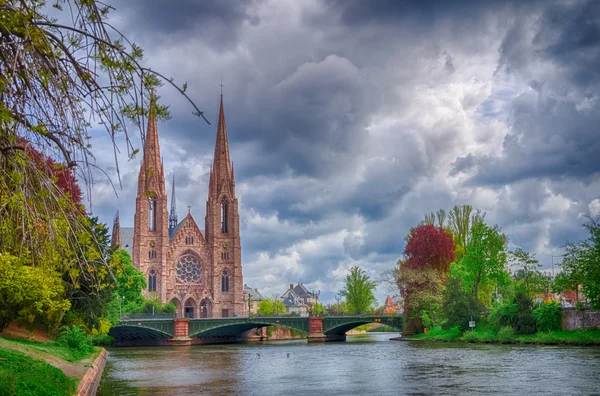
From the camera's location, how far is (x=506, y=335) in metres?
47.0

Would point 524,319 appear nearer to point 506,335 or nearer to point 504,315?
point 506,335

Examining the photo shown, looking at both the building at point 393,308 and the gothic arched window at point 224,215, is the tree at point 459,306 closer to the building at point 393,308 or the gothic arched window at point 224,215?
the building at point 393,308

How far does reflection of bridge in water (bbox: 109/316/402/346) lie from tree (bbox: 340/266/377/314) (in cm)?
1202

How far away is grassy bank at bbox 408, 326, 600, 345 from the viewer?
41.3 meters

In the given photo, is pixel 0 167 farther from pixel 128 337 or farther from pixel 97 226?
pixel 128 337

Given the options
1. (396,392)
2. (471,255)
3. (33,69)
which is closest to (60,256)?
(33,69)

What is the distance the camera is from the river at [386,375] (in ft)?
74.2

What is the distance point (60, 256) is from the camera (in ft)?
34.3

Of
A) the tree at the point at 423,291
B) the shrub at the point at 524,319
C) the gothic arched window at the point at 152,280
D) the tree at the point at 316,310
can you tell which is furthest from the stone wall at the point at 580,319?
the gothic arched window at the point at 152,280

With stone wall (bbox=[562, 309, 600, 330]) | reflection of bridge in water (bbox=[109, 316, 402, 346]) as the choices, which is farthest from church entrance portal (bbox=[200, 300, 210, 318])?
stone wall (bbox=[562, 309, 600, 330])

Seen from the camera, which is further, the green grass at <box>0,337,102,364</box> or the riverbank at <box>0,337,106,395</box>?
the green grass at <box>0,337,102,364</box>

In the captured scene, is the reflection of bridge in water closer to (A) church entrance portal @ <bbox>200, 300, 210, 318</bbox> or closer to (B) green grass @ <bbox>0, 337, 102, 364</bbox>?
(A) church entrance portal @ <bbox>200, 300, 210, 318</bbox>

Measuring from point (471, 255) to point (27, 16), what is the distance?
53.6 m

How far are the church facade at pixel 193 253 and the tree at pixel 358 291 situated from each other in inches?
773
